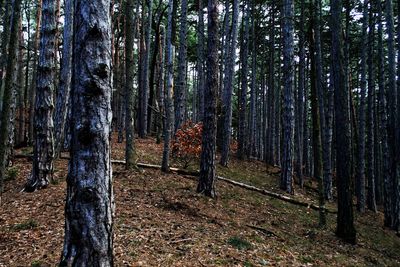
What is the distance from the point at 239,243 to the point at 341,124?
445cm

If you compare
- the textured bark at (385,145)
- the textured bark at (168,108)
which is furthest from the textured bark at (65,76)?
the textured bark at (385,145)

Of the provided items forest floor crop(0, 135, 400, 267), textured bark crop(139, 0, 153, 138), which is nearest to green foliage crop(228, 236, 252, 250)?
forest floor crop(0, 135, 400, 267)

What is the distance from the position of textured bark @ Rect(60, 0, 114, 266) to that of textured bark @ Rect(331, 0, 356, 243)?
688 centimetres

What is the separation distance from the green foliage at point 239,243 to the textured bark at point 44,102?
5.05 metres

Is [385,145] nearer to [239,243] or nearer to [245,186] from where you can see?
[245,186]

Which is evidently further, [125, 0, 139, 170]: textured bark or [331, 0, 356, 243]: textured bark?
[125, 0, 139, 170]: textured bark

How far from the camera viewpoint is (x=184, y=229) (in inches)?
261

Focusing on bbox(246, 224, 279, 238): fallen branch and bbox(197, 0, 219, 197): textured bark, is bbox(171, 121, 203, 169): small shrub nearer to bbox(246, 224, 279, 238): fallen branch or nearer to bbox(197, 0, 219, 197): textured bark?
bbox(197, 0, 219, 197): textured bark

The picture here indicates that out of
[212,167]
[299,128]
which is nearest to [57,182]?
[212,167]

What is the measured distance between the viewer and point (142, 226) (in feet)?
21.3

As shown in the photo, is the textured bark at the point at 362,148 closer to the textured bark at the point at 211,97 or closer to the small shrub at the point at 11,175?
the textured bark at the point at 211,97

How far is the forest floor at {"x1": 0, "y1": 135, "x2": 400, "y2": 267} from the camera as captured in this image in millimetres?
5371

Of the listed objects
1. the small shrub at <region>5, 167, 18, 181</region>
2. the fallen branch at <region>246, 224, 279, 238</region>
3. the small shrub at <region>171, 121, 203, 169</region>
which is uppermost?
the small shrub at <region>171, 121, 203, 169</region>

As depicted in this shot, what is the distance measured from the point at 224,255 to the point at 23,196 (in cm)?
526
